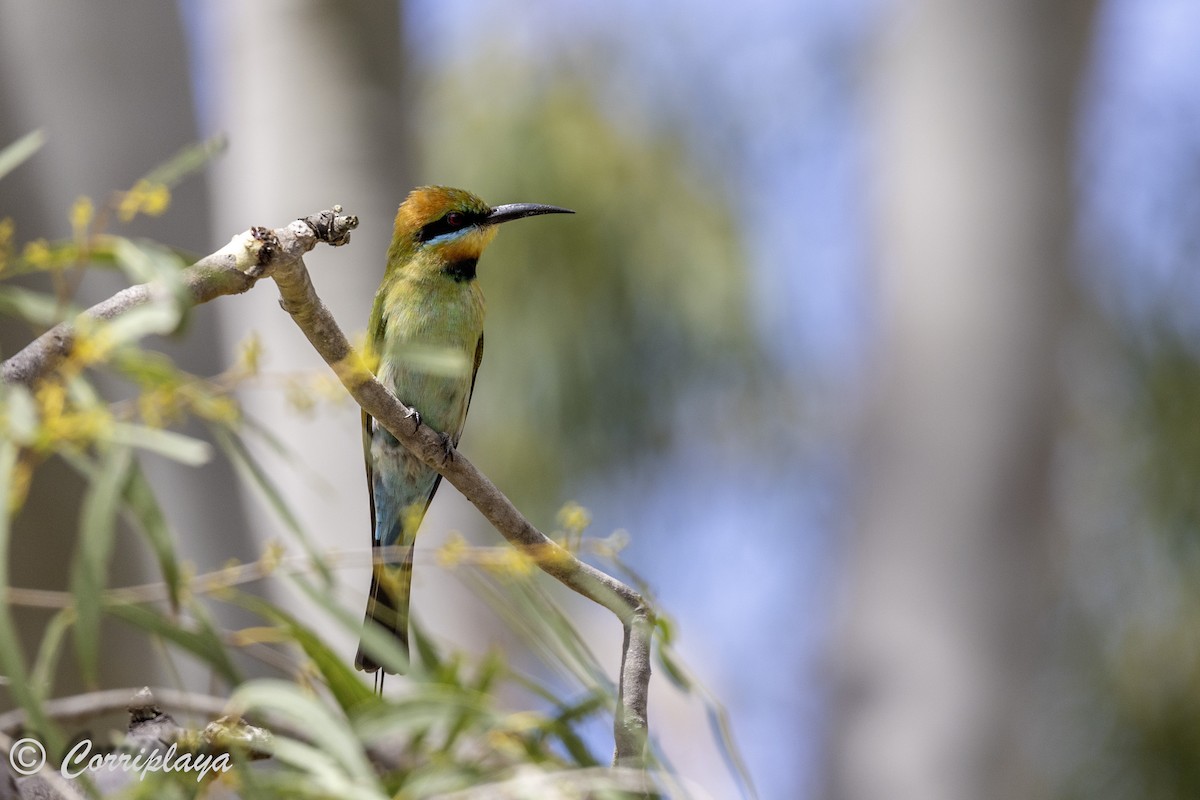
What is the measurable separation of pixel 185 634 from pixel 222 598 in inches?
3.4

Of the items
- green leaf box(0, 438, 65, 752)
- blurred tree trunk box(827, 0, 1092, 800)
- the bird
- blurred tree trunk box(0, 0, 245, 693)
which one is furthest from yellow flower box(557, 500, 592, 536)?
blurred tree trunk box(827, 0, 1092, 800)

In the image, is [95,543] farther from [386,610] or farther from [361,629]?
[386,610]

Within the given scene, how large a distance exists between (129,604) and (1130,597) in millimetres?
4024

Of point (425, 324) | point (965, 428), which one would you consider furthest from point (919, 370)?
point (425, 324)

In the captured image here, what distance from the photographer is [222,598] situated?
946 mm

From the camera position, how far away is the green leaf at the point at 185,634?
2.80 feet

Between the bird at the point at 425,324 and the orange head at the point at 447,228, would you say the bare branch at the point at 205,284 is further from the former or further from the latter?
the orange head at the point at 447,228

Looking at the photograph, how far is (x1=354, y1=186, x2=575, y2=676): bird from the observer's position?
216 centimetres

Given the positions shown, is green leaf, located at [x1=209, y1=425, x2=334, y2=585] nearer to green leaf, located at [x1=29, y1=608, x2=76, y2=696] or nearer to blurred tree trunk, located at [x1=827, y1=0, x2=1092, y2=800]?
green leaf, located at [x1=29, y1=608, x2=76, y2=696]

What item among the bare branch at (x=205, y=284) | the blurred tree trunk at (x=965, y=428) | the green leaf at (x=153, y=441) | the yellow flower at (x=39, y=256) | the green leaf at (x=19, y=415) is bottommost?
the blurred tree trunk at (x=965, y=428)

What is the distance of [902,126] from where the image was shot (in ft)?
14.9

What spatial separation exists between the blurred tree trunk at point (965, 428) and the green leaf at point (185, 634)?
3291 millimetres

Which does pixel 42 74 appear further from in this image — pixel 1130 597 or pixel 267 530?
pixel 1130 597

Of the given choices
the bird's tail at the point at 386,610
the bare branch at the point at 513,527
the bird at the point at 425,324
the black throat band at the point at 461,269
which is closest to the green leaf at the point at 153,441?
the bare branch at the point at 513,527
